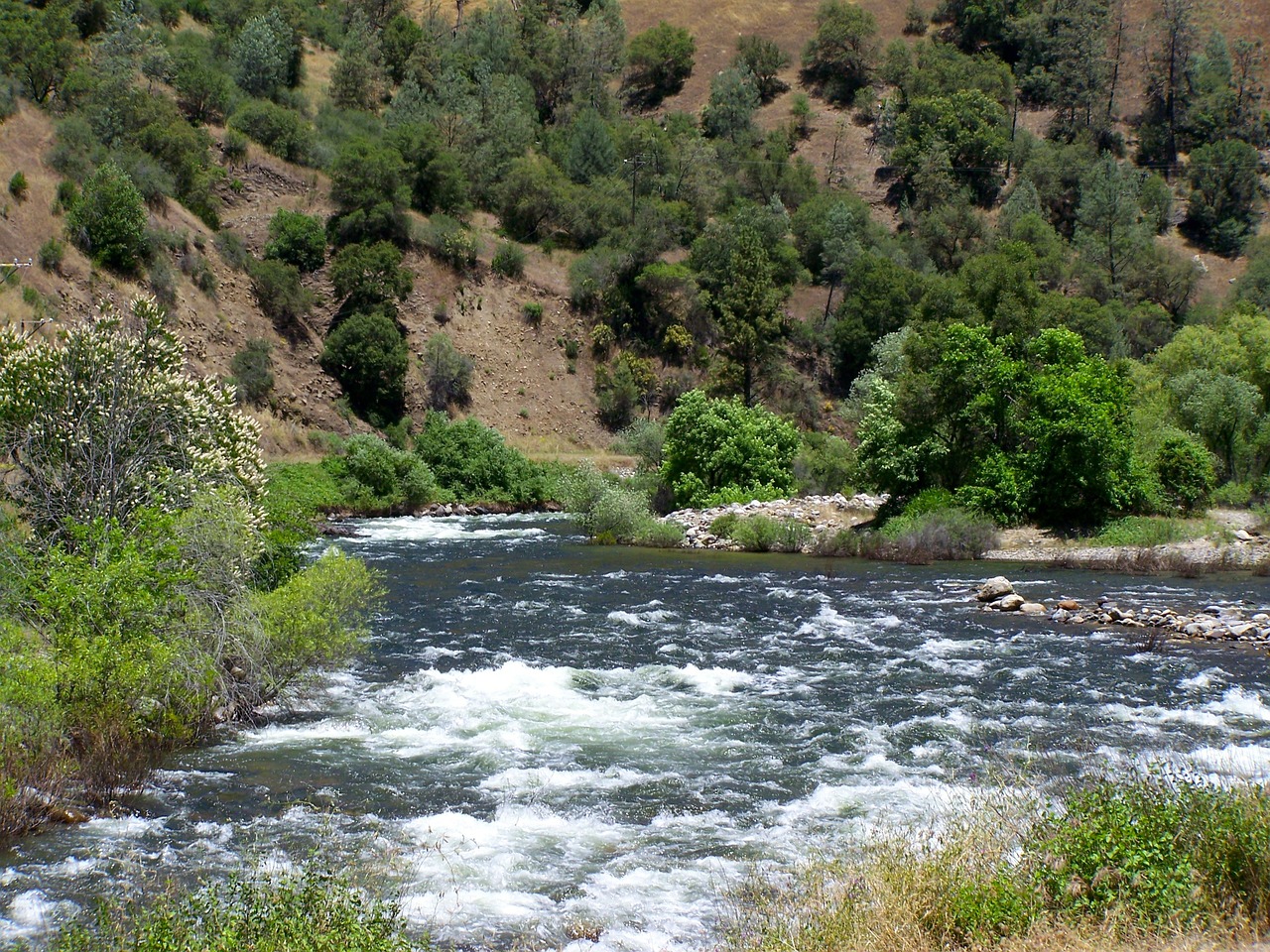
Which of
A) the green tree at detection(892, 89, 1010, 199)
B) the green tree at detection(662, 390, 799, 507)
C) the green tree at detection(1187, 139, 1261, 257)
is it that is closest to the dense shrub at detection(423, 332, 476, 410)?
the green tree at detection(662, 390, 799, 507)

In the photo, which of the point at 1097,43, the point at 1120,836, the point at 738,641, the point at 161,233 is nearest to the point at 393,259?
the point at 161,233

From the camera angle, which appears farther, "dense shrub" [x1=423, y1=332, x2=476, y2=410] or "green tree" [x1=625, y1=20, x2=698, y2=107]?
"green tree" [x1=625, y1=20, x2=698, y2=107]

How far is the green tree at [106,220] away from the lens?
170ft

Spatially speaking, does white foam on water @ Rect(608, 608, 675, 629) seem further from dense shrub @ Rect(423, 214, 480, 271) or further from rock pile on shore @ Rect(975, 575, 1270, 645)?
dense shrub @ Rect(423, 214, 480, 271)

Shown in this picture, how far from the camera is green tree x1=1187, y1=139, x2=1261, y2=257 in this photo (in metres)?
88.0

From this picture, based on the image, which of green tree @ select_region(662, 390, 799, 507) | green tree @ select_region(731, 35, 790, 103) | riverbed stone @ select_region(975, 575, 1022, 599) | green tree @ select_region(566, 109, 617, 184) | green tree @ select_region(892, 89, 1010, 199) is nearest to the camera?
riverbed stone @ select_region(975, 575, 1022, 599)

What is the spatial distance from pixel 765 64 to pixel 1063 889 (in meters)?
115

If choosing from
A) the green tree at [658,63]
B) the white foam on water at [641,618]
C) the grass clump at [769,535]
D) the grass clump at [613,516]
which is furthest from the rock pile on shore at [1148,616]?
the green tree at [658,63]

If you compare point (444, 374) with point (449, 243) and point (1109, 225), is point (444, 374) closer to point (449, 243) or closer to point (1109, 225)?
point (449, 243)

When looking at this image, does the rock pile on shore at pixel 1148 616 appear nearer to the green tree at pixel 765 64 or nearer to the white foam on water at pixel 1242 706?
the white foam on water at pixel 1242 706

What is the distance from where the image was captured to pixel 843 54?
11162cm

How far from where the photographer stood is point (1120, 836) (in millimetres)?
7836

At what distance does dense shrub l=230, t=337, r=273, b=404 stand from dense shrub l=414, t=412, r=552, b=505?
930 cm

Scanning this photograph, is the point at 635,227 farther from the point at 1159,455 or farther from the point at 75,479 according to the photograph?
the point at 75,479
